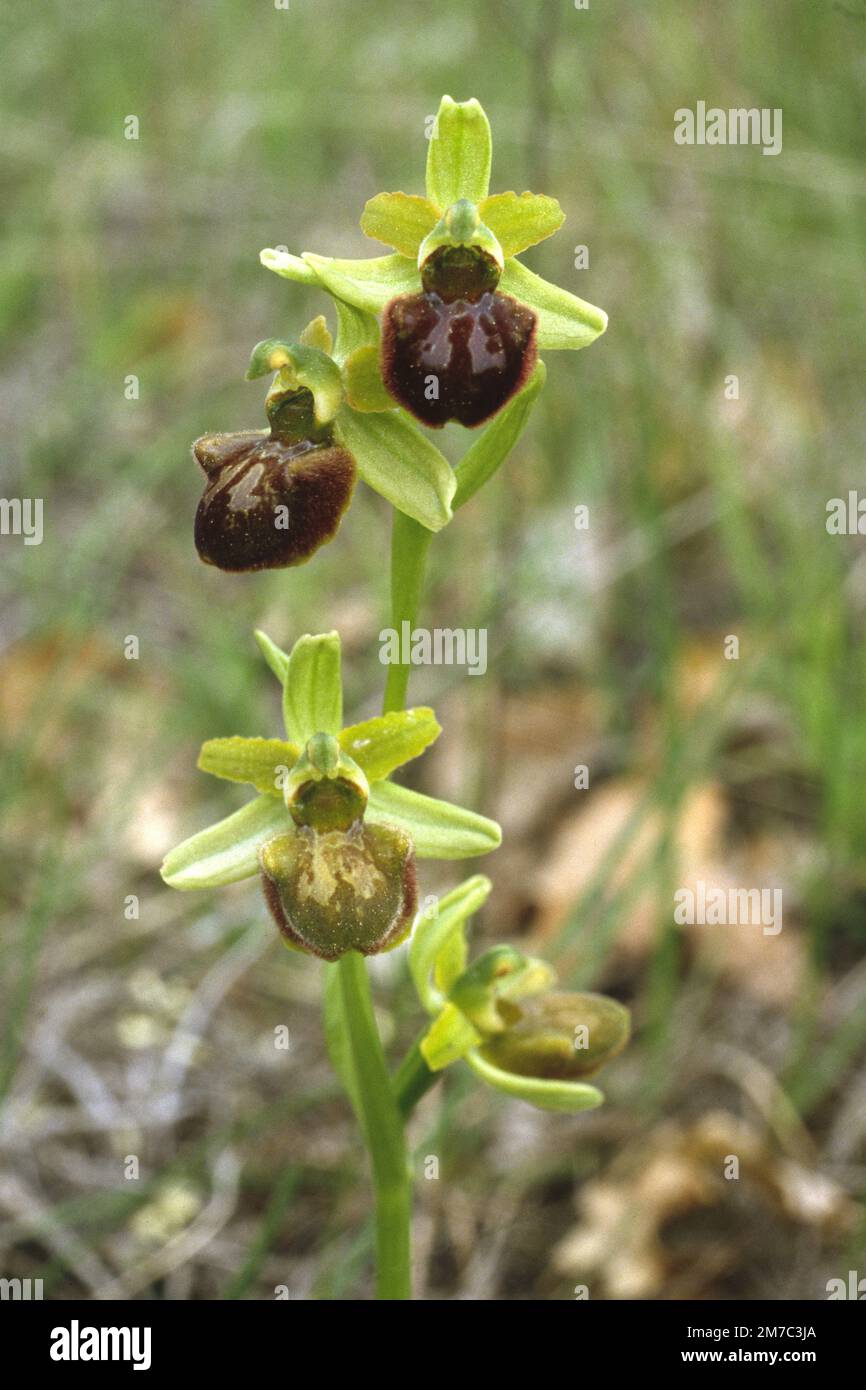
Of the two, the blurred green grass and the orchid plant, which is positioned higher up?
the blurred green grass

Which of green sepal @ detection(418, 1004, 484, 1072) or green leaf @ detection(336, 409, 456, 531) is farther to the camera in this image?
green sepal @ detection(418, 1004, 484, 1072)

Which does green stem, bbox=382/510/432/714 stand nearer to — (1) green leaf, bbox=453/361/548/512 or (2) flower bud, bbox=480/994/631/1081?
(1) green leaf, bbox=453/361/548/512

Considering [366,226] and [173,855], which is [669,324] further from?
[173,855]

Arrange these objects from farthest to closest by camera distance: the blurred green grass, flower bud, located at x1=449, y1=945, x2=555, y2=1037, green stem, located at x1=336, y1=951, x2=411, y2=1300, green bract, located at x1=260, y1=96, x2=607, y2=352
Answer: the blurred green grass < flower bud, located at x1=449, y1=945, x2=555, y2=1037 < green stem, located at x1=336, y1=951, x2=411, y2=1300 < green bract, located at x1=260, y1=96, x2=607, y2=352

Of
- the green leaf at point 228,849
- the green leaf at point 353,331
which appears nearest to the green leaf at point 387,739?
the green leaf at point 228,849

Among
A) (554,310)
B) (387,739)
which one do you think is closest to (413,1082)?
(387,739)

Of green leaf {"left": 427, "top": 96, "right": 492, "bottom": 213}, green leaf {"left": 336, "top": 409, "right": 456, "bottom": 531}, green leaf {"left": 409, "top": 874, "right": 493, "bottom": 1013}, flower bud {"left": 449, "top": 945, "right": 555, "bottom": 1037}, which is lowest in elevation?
flower bud {"left": 449, "top": 945, "right": 555, "bottom": 1037}

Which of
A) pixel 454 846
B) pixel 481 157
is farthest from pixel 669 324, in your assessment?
pixel 454 846

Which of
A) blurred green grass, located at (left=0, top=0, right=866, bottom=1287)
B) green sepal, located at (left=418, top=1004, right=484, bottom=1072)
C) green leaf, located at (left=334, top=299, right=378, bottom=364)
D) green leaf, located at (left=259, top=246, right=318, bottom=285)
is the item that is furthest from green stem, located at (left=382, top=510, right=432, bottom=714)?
blurred green grass, located at (left=0, top=0, right=866, bottom=1287)
